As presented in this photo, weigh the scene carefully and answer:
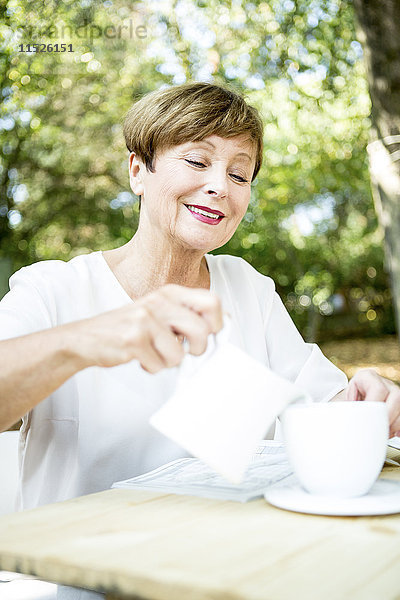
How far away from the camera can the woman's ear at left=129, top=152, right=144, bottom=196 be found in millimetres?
1694

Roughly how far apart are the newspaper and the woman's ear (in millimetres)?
763

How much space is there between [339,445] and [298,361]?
Answer: 857 mm

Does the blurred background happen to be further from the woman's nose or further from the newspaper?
the newspaper

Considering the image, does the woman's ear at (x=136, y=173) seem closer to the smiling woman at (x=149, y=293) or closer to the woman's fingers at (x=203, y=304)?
the smiling woman at (x=149, y=293)

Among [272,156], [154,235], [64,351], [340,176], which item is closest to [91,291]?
[154,235]

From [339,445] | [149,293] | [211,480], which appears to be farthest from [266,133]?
[339,445]

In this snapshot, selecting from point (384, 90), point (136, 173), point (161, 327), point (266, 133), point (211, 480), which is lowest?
point (211, 480)

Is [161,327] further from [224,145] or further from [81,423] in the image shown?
[224,145]

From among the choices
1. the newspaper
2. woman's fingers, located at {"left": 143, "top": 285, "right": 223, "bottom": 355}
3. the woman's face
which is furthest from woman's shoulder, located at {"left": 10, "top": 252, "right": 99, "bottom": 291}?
woman's fingers, located at {"left": 143, "top": 285, "right": 223, "bottom": 355}

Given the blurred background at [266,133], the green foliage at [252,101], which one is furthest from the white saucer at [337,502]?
the green foliage at [252,101]

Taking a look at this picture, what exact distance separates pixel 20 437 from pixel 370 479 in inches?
A: 33.9

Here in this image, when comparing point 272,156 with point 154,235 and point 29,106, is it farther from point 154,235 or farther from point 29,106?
point 154,235

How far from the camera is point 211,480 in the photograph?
1039mm

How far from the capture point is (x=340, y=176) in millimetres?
7199
